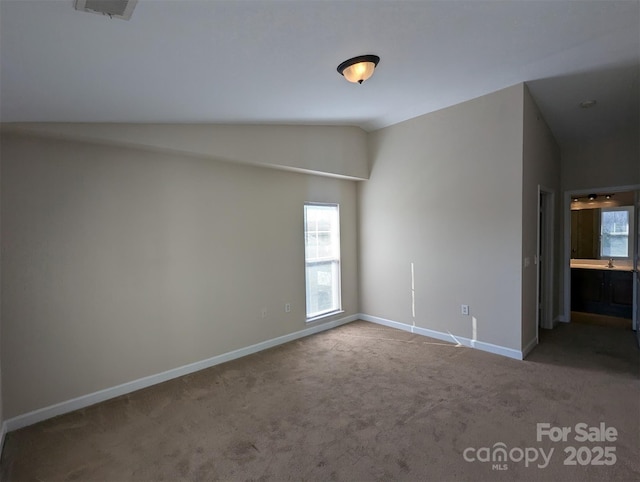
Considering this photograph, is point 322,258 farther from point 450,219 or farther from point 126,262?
point 126,262

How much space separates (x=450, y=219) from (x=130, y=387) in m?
3.95

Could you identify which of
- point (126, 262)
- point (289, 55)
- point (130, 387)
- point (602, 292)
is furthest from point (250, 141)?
point (602, 292)

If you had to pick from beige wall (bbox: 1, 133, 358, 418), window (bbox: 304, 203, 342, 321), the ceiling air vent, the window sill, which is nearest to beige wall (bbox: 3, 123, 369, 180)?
beige wall (bbox: 1, 133, 358, 418)

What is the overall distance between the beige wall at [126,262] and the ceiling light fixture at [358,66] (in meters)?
1.80

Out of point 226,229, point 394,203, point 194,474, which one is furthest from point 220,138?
point 194,474

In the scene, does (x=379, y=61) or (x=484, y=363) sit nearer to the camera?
(x=379, y=61)

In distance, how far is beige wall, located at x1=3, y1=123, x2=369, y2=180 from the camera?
2.66 meters

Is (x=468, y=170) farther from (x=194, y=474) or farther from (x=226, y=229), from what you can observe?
(x=194, y=474)

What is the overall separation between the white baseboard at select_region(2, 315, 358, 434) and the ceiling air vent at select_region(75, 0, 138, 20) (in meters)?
2.94

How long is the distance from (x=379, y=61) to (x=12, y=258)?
326 centimetres

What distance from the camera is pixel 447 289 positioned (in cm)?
A: 416

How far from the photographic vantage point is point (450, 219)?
410cm

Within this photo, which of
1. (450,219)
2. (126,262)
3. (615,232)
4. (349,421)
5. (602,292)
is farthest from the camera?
(615,232)

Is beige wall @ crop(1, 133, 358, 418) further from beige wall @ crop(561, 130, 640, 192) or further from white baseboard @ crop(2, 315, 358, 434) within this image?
beige wall @ crop(561, 130, 640, 192)
